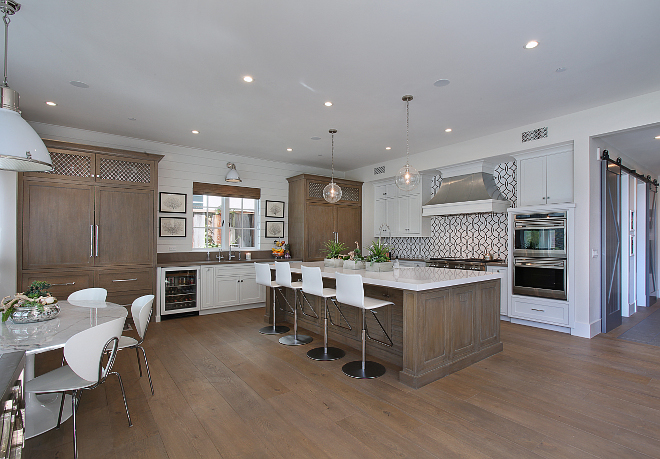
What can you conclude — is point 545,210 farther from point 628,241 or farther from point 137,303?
point 137,303

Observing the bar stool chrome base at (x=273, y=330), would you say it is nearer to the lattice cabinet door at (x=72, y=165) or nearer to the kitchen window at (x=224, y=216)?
the kitchen window at (x=224, y=216)

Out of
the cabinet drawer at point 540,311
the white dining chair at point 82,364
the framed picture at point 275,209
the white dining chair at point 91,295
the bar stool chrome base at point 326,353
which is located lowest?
the bar stool chrome base at point 326,353

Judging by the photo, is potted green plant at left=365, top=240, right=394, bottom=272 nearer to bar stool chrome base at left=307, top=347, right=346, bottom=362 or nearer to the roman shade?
bar stool chrome base at left=307, top=347, right=346, bottom=362

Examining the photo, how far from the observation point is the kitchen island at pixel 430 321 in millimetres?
3053

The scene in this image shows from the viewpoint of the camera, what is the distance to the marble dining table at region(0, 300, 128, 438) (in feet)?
6.41

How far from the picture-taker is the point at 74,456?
2.03 metres

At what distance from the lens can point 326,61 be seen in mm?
3164

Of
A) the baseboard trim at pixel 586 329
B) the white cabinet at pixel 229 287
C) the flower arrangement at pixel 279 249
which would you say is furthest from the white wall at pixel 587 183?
the white cabinet at pixel 229 287

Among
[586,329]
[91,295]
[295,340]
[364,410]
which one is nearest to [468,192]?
[586,329]

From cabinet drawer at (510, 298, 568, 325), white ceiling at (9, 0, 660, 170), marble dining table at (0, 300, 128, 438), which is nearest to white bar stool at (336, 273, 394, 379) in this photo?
marble dining table at (0, 300, 128, 438)

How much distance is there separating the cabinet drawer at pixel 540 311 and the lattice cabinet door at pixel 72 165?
254 inches

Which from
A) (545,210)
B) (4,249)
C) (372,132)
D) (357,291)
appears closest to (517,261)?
(545,210)

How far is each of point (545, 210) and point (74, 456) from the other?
18.1 ft

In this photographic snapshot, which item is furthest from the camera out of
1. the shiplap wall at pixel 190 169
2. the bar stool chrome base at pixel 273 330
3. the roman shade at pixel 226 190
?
the roman shade at pixel 226 190
